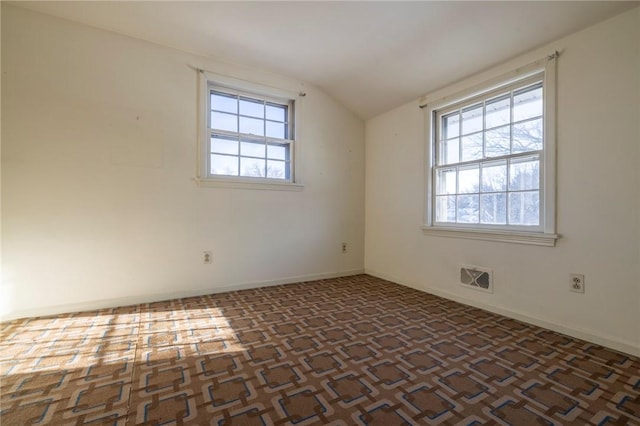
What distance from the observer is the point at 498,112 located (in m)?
2.81

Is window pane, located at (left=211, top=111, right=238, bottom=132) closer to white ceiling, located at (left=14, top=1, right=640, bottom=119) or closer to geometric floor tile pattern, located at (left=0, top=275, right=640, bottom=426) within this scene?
white ceiling, located at (left=14, top=1, right=640, bottom=119)

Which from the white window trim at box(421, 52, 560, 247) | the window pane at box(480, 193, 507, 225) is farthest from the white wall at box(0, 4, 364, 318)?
the window pane at box(480, 193, 507, 225)

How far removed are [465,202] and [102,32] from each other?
12.9ft

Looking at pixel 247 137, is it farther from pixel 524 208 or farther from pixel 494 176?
pixel 524 208

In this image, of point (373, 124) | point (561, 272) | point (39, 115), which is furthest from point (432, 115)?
point (39, 115)

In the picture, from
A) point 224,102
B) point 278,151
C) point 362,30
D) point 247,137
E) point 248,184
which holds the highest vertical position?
point 362,30

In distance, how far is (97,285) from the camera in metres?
2.77

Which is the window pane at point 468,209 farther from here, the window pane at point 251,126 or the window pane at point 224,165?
the window pane at point 224,165

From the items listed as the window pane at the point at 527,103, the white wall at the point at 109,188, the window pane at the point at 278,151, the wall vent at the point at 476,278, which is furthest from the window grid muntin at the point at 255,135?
the window pane at the point at 527,103

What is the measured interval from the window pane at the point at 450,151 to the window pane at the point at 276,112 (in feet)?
6.49

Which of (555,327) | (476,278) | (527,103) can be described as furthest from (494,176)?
(555,327)

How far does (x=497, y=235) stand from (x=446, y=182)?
86cm

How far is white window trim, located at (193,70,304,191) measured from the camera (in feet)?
10.6

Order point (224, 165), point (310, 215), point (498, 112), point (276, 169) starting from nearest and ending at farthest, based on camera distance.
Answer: point (498, 112) → point (224, 165) → point (276, 169) → point (310, 215)
